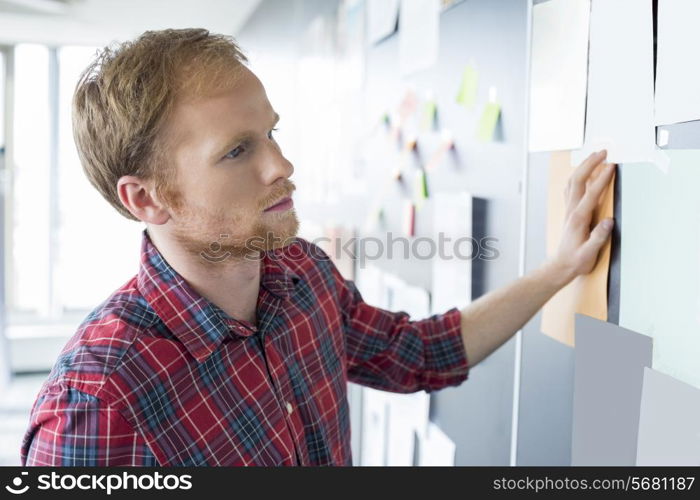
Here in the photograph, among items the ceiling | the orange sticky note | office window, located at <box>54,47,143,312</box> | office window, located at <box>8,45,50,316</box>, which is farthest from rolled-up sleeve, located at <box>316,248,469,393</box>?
office window, located at <box>8,45,50,316</box>

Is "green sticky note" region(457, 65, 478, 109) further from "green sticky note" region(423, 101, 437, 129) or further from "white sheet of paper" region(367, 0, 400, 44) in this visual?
"white sheet of paper" region(367, 0, 400, 44)

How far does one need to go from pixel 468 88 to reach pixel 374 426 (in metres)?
1.09

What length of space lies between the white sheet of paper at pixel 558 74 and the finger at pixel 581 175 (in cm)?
3

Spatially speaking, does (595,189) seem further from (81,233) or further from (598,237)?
(81,233)

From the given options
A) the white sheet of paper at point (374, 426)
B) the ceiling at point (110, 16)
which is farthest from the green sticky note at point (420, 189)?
the ceiling at point (110, 16)

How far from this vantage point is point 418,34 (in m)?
1.35

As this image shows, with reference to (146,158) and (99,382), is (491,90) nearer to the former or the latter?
(146,158)

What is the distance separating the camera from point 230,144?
86cm

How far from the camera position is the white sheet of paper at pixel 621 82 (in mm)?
698

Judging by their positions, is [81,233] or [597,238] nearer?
[597,238]

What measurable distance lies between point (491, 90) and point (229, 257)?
51 centimetres

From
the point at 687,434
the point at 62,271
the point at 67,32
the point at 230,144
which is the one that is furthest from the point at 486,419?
the point at 62,271

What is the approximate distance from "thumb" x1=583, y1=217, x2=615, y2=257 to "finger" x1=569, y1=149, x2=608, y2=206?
0.05 metres

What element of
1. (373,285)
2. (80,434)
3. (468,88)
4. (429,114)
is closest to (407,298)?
(373,285)
